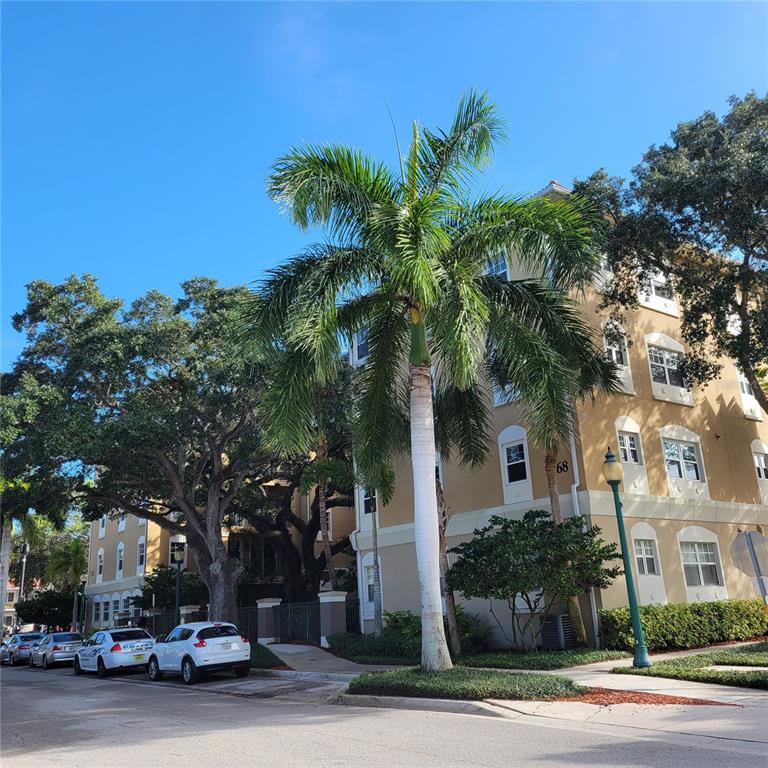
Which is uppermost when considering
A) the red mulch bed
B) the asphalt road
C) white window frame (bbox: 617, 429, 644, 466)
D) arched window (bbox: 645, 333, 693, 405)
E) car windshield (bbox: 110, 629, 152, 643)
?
arched window (bbox: 645, 333, 693, 405)

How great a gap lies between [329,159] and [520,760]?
10.5 meters

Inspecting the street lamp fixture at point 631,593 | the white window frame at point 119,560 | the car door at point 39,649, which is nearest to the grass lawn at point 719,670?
the street lamp fixture at point 631,593

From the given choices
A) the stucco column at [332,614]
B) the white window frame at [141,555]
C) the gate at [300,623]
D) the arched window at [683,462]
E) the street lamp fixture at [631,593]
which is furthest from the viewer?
the white window frame at [141,555]

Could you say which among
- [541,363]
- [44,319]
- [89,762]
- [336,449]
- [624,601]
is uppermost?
[44,319]

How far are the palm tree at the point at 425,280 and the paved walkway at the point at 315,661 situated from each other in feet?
20.4

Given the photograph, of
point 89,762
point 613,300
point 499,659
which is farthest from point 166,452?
point 89,762

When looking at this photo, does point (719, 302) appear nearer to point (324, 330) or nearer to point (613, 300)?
point (613, 300)

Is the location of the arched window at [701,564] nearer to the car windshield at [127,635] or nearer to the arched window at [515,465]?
the arched window at [515,465]

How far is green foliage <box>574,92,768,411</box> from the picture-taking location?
18844 millimetres

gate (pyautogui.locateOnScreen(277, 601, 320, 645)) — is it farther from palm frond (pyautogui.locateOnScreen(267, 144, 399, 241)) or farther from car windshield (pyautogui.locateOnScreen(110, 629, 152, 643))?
palm frond (pyautogui.locateOnScreen(267, 144, 399, 241))

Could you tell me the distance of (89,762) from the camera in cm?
809

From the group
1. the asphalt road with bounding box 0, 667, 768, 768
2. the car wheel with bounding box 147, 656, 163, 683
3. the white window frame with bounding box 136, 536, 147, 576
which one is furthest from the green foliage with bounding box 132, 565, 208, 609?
the asphalt road with bounding box 0, 667, 768, 768

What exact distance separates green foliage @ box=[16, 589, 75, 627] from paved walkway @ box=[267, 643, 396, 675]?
100.0ft

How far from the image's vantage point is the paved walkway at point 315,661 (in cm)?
1858
